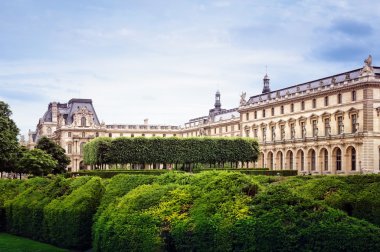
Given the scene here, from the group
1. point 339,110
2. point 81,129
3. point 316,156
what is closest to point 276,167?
point 316,156

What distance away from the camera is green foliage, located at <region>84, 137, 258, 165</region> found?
67.4 meters

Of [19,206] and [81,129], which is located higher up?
[81,129]

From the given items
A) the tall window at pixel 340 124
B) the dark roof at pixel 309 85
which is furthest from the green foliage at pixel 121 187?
the tall window at pixel 340 124

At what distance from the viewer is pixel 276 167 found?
281ft

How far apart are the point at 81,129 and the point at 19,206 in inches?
3703

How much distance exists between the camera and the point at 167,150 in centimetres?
6850

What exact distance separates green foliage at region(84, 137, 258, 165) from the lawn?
133ft

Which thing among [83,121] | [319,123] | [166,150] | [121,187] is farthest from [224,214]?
[83,121]

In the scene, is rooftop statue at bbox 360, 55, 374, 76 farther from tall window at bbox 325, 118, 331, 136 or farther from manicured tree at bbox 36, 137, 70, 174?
manicured tree at bbox 36, 137, 70, 174

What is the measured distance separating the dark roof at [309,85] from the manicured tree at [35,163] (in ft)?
123

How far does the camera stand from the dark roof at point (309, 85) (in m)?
71.6

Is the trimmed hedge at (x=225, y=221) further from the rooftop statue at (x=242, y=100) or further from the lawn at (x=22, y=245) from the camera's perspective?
the rooftop statue at (x=242, y=100)

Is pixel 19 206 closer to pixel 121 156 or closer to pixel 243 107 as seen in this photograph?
pixel 121 156

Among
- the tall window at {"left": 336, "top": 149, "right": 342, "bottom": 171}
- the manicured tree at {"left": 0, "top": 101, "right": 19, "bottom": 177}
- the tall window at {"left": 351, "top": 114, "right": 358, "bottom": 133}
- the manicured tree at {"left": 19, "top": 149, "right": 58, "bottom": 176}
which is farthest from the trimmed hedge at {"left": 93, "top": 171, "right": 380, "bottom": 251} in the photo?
the tall window at {"left": 336, "top": 149, "right": 342, "bottom": 171}
